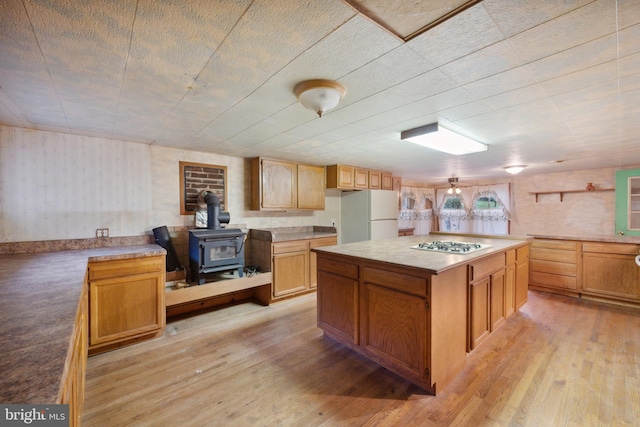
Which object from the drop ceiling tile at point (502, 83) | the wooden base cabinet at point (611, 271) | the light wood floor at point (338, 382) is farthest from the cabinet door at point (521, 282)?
the drop ceiling tile at point (502, 83)

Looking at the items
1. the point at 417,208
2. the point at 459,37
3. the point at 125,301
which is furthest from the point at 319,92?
the point at 417,208

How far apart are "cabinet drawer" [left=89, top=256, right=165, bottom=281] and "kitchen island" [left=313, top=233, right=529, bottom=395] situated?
159cm

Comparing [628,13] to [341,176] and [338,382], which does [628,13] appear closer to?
[338,382]

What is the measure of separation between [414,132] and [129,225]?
127 inches

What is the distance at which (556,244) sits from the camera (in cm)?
400

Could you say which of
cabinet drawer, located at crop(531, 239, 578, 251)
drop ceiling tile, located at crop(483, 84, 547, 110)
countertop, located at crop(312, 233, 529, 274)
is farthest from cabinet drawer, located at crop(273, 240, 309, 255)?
cabinet drawer, located at crop(531, 239, 578, 251)

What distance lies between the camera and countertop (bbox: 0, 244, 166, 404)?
65 centimetres

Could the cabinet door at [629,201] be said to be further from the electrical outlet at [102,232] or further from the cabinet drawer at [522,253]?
the electrical outlet at [102,232]

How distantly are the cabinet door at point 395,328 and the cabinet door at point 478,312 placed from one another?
64 centimetres

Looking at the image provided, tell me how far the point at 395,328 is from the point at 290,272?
78.9 inches

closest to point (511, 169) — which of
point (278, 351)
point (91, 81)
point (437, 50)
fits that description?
point (437, 50)

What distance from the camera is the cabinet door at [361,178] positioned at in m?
4.75

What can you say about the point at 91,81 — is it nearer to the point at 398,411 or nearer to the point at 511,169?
the point at 398,411

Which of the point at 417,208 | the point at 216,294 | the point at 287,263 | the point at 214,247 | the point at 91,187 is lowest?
the point at 216,294
